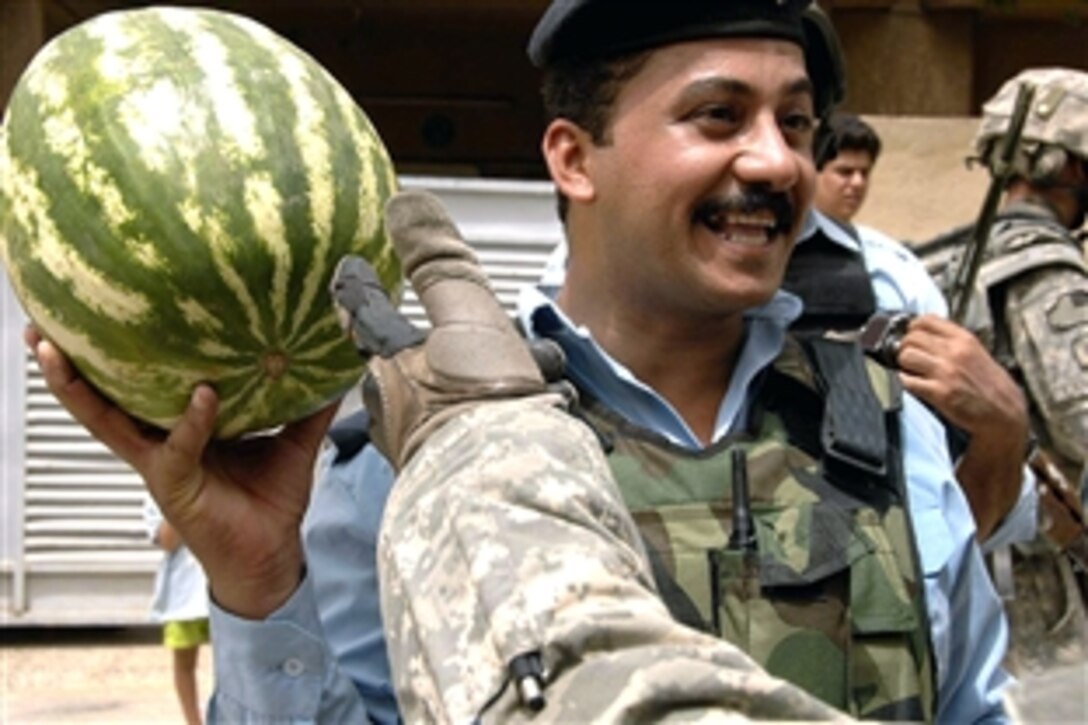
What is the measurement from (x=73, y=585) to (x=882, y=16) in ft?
16.7

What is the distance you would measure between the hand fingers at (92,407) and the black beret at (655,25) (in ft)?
2.41

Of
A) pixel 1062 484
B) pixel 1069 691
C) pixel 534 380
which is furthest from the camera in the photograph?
pixel 1062 484

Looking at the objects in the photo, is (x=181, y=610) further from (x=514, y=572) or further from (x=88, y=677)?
(x=514, y=572)

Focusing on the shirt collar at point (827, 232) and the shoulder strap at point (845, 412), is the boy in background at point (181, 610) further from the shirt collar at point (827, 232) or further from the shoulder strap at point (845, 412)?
the shoulder strap at point (845, 412)

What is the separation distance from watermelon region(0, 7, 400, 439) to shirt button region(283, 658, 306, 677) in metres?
0.29

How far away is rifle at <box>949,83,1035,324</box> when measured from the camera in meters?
4.62

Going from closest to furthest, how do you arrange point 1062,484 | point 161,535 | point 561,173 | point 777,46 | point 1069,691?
point 1069,691 < point 777,46 < point 561,173 < point 1062,484 < point 161,535

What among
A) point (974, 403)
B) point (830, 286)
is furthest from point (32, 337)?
point (974, 403)

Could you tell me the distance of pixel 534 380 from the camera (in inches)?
74.5

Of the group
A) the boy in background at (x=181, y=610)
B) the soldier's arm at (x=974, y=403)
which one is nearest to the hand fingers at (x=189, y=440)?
the soldier's arm at (x=974, y=403)

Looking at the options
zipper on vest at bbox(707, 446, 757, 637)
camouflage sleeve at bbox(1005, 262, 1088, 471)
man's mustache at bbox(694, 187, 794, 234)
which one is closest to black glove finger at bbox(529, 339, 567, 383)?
zipper on vest at bbox(707, 446, 757, 637)

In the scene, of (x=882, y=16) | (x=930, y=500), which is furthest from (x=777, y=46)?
(x=882, y=16)

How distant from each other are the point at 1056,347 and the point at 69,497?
260 inches

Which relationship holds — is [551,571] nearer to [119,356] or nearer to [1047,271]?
[119,356]
